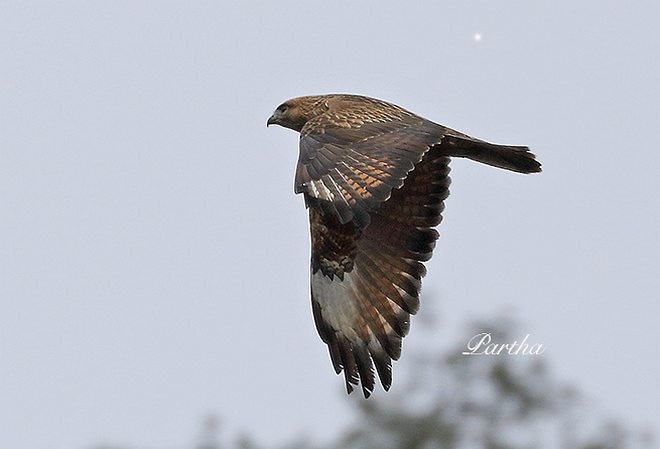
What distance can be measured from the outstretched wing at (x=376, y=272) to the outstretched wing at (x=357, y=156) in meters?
0.43

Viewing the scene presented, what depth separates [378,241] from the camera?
1220 cm

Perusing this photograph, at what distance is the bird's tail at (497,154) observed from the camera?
461 inches

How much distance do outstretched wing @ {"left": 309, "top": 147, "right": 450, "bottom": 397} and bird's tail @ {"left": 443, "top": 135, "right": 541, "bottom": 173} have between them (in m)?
0.16

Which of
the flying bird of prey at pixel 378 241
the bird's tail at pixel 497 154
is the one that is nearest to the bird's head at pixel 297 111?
the flying bird of prey at pixel 378 241

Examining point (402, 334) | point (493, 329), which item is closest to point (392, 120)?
point (402, 334)

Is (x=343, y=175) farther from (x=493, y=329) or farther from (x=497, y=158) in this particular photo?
(x=493, y=329)

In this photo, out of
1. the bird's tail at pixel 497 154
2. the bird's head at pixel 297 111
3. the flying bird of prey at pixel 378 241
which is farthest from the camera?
the bird's head at pixel 297 111

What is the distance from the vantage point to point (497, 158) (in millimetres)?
11844

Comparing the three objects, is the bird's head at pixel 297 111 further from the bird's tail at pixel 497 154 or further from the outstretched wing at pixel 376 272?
the bird's tail at pixel 497 154

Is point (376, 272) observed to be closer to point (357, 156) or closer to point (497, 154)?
point (497, 154)

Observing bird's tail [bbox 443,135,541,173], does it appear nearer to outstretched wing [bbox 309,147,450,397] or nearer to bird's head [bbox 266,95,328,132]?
outstretched wing [bbox 309,147,450,397]

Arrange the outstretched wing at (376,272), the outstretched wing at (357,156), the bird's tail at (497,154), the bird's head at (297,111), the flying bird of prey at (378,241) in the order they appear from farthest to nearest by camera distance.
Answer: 1. the bird's head at (297,111)
2. the outstretched wing at (376,272)
3. the bird's tail at (497,154)
4. the flying bird of prey at (378,241)
5. the outstretched wing at (357,156)

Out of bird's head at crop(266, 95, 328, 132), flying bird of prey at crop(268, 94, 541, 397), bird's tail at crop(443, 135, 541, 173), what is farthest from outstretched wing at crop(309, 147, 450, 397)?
bird's head at crop(266, 95, 328, 132)

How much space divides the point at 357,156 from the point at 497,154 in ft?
3.81
